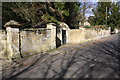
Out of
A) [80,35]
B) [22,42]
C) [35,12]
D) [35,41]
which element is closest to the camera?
[22,42]

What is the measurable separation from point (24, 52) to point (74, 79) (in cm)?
496

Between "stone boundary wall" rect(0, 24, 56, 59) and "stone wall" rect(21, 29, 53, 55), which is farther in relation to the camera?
"stone wall" rect(21, 29, 53, 55)

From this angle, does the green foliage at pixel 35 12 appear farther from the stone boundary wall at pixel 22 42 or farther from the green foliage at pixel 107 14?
the green foliage at pixel 107 14

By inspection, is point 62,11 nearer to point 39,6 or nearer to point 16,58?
point 39,6

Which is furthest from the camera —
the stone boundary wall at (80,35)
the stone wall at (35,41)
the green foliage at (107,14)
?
the green foliage at (107,14)

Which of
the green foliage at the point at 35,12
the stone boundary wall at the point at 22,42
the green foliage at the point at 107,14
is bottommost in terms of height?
the stone boundary wall at the point at 22,42

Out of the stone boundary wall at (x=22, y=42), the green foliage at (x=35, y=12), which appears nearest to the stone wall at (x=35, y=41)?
the stone boundary wall at (x=22, y=42)

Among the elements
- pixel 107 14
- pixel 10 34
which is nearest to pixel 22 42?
pixel 10 34

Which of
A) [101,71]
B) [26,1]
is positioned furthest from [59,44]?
[101,71]

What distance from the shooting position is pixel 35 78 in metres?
4.12

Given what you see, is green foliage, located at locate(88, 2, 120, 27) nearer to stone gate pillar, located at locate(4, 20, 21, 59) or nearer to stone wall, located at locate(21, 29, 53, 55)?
stone wall, located at locate(21, 29, 53, 55)

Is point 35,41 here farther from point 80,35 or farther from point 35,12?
point 80,35

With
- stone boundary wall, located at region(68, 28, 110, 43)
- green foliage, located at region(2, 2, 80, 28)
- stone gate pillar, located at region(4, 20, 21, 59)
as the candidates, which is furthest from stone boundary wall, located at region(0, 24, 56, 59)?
stone boundary wall, located at region(68, 28, 110, 43)

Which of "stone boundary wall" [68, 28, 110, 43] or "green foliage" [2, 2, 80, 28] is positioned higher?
"green foliage" [2, 2, 80, 28]
